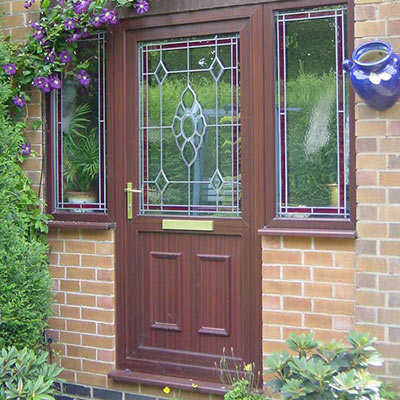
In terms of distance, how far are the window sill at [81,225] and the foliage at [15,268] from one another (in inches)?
11.1

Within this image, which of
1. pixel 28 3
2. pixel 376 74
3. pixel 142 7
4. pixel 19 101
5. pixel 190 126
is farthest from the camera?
pixel 19 101

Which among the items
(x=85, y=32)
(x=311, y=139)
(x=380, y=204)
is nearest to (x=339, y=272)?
(x=380, y=204)

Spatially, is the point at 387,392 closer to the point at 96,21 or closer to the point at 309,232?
the point at 309,232

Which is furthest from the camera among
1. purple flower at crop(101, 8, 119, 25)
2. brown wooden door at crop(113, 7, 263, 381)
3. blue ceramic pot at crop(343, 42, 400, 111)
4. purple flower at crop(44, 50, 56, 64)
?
purple flower at crop(44, 50, 56, 64)

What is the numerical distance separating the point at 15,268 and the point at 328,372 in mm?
1971

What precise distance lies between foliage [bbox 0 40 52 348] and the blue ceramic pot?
2.08 m

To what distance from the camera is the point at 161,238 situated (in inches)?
168

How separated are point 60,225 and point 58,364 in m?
0.98

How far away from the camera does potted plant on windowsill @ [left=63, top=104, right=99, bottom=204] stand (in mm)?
4438

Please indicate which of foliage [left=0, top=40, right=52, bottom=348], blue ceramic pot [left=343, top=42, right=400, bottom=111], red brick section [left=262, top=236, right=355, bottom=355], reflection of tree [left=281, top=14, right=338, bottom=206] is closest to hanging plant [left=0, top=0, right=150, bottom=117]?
foliage [left=0, top=40, right=52, bottom=348]

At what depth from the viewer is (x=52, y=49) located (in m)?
4.37

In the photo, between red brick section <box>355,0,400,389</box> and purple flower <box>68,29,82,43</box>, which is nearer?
red brick section <box>355,0,400,389</box>

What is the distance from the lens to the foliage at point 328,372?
9.41ft

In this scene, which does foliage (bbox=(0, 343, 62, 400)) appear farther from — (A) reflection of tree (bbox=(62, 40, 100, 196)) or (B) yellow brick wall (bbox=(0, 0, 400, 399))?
(A) reflection of tree (bbox=(62, 40, 100, 196))
